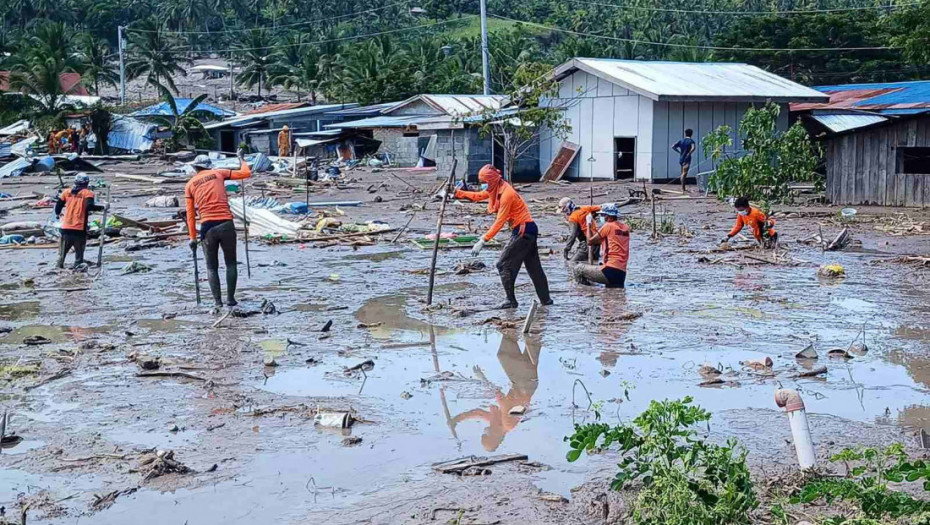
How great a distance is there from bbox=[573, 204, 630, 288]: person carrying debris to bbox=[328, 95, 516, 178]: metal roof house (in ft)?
53.7

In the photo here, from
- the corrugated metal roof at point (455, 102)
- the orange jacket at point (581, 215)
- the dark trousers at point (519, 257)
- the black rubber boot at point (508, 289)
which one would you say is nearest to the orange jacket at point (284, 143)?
the corrugated metal roof at point (455, 102)

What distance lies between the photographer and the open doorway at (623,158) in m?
29.7

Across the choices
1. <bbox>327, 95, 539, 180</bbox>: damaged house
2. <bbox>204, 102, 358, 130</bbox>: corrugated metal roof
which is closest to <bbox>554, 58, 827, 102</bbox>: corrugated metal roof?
<bbox>327, 95, 539, 180</bbox>: damaged house

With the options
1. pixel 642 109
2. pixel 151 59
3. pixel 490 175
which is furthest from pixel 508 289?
pixel 151 59

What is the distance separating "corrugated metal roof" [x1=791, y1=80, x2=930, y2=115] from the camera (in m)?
25.5

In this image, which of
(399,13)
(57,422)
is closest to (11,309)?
(57,422)

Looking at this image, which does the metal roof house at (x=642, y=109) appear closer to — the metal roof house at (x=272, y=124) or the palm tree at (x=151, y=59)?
the metal roof house at (x=272, y=124)

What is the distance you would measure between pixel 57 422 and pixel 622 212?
16444 mm

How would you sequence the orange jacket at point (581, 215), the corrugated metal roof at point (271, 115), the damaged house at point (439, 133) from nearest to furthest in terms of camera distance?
the orange jacket at point (581, 215), the damaged house at point (439, 133), the corrugated metal roof at point (271, 115)

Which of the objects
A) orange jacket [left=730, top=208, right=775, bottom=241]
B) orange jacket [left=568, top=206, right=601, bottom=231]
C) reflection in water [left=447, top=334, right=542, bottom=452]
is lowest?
reflection in water [left=447, top=334, right=542, bottom=452]

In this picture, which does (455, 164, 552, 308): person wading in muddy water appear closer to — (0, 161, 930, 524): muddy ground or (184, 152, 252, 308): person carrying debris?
(0, 161, 930, 524): muddy ground

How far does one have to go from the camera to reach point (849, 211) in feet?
64.1

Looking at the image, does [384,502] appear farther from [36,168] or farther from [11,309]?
[36,168]

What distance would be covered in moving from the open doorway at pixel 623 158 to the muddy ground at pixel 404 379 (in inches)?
578
